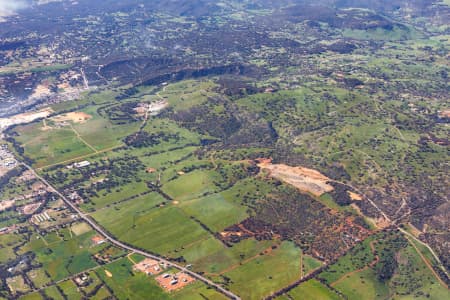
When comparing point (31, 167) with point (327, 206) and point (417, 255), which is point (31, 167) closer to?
point (327, 206)

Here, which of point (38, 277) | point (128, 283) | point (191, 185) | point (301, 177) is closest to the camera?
point (128, 283)

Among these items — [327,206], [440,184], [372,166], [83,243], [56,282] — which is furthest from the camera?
[372,166]

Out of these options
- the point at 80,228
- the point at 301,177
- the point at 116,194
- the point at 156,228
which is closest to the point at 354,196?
the point at 301,177

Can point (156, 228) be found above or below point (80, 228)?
below

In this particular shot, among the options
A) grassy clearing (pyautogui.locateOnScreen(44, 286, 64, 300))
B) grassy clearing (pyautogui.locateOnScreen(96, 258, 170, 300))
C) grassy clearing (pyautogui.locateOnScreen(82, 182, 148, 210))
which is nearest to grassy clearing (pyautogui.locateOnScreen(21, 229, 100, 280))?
grassy clearing (pyautogui.locateOnScreen(44, 286, 64, 300))

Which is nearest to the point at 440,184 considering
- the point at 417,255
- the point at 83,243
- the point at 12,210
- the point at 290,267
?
the point at 417,255

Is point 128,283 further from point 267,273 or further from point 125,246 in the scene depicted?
point 267,273

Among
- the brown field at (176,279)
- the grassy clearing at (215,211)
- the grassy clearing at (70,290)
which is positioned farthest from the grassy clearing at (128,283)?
the grassy clearing at (215,211)
